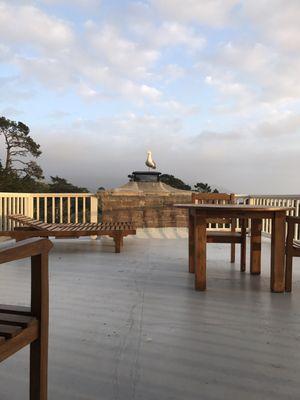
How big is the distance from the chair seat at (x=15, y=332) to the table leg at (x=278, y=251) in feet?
7.42

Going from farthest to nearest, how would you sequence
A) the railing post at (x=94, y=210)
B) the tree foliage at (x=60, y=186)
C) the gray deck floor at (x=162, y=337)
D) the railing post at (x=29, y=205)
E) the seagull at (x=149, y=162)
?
the tree foliage at (x=60, y=186) → the seagull at (x=149, y=162) → the railing post at (x=94, y=210) → the railing post at (x=29, y=205) → the gray deck floor at (x=162, y=337)

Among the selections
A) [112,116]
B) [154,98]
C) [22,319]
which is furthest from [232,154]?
[22,319]

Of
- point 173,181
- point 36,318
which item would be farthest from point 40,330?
point 173,181

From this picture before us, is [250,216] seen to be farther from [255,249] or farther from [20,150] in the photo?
[20,150]

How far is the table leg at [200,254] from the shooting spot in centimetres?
298

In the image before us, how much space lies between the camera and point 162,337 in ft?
6.52

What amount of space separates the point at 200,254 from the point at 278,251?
658 millimetres

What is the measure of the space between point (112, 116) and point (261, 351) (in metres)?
10.2

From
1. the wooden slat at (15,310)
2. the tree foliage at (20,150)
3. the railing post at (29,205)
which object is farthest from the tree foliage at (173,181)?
the wooden slat at (15,310)

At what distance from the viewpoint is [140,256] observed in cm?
466

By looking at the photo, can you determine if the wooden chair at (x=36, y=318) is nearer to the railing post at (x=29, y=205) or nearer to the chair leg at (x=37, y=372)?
the chair leg at (x=37, y=372)

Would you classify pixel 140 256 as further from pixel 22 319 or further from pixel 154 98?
pixel 154 98

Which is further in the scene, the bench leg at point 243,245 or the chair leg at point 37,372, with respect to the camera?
the bench leg at point 243,245

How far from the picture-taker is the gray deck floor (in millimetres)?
1475
